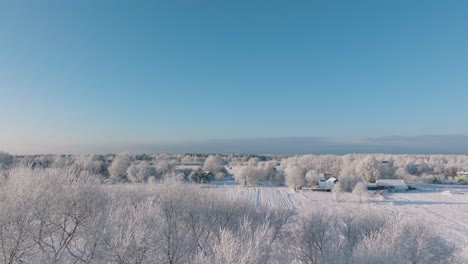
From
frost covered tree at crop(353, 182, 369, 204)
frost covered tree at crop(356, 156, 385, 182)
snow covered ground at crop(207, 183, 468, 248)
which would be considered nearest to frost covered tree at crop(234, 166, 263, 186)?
snow covered ground at crop(207, 183, 468, 248)

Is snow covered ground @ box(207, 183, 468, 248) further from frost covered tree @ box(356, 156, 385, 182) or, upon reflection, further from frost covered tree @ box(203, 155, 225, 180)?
frost covered tree @ box(203, 155, 225, 180)

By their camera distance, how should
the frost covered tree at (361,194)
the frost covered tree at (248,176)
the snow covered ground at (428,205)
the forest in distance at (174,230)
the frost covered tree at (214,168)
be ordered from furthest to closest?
the frost covered tree at (214,168)
the frost covered tree at (248,176)
the frost covered tree at (361,194)
the snow covered ground at (428,205)
the forest in distance at (174,230)

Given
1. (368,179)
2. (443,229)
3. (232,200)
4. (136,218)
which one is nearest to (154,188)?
(232,200)

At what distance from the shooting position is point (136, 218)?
17.8 m

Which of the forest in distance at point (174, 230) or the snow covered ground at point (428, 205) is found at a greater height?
the forest in distance at point (174, 230)

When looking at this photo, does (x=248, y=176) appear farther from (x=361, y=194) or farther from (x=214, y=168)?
(x=361, y=194)

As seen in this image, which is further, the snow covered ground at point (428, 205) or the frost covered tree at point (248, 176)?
the frost covered tree at point (248, 176)

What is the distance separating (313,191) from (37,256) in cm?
6104

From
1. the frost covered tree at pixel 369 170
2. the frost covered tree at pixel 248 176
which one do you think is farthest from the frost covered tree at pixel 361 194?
the frost covered tree at pixel 248 176

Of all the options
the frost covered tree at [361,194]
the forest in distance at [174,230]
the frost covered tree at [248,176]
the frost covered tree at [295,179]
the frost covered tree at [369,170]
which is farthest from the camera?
the frost covered tree at [369,170]

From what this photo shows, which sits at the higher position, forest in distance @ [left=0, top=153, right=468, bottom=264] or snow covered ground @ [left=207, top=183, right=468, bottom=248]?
forest in distance @ [left=0, top=153, right=468, bottom=264]

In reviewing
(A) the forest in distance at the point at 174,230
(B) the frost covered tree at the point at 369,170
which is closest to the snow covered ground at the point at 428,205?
(A) the forest in distance at the point at 174,230

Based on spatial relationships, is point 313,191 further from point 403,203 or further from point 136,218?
point 136,218

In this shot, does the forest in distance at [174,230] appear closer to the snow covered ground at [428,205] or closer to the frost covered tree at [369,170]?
the snow covered ground at [428,205]
